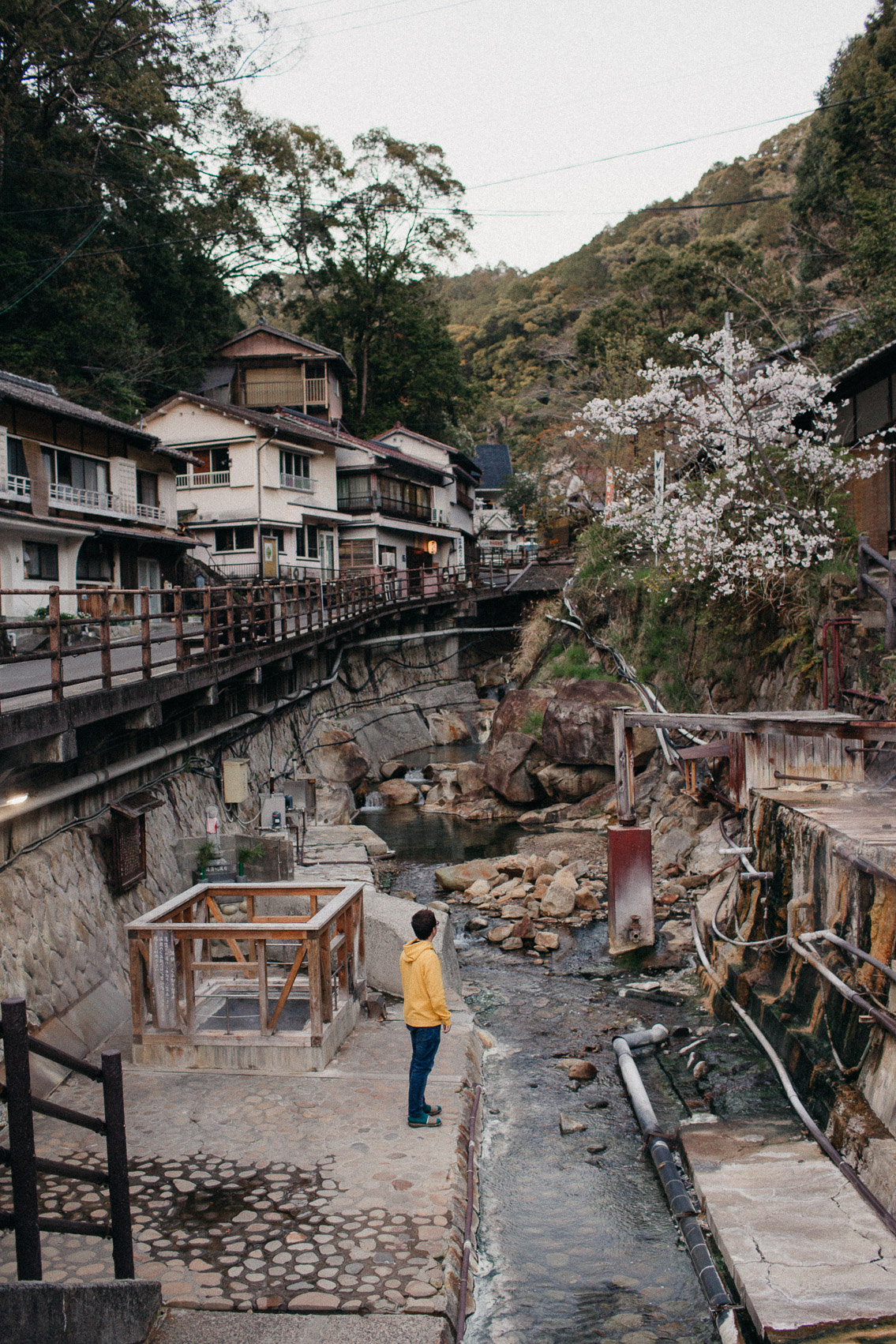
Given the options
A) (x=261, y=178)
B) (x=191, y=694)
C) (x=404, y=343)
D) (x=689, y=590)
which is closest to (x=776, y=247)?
(x=404, y=343)

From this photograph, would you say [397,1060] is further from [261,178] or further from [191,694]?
[261,178]

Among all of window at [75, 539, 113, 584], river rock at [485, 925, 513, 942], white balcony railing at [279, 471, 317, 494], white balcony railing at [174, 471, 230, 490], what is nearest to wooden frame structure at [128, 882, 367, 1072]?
river rock at [485, 925, 513, 942]

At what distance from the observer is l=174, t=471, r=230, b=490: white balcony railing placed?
3803 centimetres

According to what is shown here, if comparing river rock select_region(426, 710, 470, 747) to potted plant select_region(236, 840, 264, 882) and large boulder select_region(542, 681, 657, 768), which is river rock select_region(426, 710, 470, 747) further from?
potted plant select_region(236, 840, 264, 882)

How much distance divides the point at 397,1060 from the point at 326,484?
3613cm

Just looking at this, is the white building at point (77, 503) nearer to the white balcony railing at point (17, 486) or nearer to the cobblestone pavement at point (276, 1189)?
the white balcony railing at point (17, 486)

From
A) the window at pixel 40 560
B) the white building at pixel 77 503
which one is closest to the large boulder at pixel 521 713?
the white building at pixel 77 503

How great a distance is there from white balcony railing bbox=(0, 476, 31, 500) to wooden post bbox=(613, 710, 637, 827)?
56.8ft

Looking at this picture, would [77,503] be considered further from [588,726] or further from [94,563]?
[588,726]

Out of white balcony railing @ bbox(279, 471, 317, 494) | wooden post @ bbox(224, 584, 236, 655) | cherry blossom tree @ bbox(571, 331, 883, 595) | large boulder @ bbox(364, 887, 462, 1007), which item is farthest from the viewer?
white balcony railing @ bbox(279, 471, 317, 494)

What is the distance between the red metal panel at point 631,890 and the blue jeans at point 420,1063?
7579 mm

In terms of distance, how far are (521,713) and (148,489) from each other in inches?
605

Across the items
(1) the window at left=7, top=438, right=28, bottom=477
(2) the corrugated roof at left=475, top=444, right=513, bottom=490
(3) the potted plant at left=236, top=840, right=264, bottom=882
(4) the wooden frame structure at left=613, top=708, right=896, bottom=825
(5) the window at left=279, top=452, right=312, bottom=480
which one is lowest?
(3) the potted plant at left=236, top=840, right=264, bottom=882

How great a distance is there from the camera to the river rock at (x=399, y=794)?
27.0 meters
